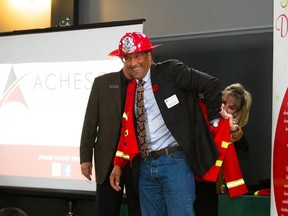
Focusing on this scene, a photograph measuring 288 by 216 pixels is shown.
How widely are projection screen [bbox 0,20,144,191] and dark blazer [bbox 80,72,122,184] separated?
85 cm

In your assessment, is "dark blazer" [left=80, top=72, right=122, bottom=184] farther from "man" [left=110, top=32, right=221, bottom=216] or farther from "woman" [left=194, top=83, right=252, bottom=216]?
"woman" [left=194, top=83, right=252, bottom=216]

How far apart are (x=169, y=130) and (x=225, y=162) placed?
441 millimetres

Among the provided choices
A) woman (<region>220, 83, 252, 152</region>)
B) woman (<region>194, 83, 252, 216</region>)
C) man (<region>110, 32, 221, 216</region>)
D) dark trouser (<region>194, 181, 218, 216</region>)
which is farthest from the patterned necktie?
woman (<region>220, 83, 252, 152</region>)

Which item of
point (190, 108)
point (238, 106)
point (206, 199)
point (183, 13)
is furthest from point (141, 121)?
point (183, 13)

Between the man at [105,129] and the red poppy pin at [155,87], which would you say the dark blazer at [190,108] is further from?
the man at [105,129]

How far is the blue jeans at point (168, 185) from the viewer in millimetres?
2635

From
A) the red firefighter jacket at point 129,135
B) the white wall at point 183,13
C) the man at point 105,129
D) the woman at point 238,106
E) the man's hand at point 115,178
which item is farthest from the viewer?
the white wall at point 183,13

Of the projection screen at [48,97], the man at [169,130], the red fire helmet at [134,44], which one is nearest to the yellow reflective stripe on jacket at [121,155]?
the man at [169,130]

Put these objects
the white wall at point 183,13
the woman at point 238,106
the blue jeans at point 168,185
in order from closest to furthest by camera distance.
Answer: the blue jeans at point 168,185
the woman at point 238,106
the white wall at point 183,13

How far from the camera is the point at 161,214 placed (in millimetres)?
2781

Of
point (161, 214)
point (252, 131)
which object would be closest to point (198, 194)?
point (161, 214)

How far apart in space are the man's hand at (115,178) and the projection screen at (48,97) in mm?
1224

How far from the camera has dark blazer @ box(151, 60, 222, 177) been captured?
105 inches

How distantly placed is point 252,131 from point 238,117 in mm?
384
